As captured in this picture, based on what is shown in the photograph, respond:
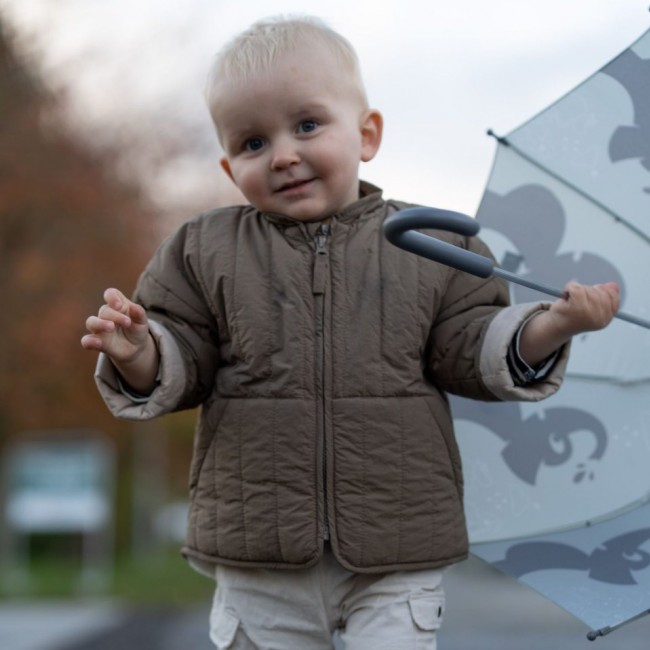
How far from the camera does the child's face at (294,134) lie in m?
3.01

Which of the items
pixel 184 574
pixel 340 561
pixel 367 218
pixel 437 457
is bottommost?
pixel 184 574

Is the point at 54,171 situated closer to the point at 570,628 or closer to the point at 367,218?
the point at 570,628

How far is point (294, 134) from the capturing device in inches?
119

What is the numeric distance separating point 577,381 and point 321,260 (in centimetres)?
86

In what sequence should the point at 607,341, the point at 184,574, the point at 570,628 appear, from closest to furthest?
the point at 607,341, the point at 570,628, the point at 184,574

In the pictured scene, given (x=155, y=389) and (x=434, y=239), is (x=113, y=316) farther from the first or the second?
(x=434, y=239)

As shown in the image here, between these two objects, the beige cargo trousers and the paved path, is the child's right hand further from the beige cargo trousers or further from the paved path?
the paved path

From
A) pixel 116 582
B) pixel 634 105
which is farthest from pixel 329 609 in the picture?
pixel 116 582

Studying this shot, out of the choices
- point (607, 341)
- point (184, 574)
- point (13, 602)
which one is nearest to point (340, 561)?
point (607, 341)

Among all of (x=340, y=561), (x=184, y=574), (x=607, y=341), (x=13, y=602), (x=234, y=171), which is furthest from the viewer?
(x=184, y=574)

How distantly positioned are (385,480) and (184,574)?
2084cm

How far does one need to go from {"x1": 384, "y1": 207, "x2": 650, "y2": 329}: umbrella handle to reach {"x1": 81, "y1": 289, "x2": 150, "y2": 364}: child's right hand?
0.58m

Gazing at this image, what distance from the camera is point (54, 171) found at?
20.9m

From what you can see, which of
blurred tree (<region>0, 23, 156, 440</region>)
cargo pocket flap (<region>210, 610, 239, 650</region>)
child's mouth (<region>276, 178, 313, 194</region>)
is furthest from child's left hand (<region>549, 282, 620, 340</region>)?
blurred tree (<region>0, 23, 156, 440</region>)
